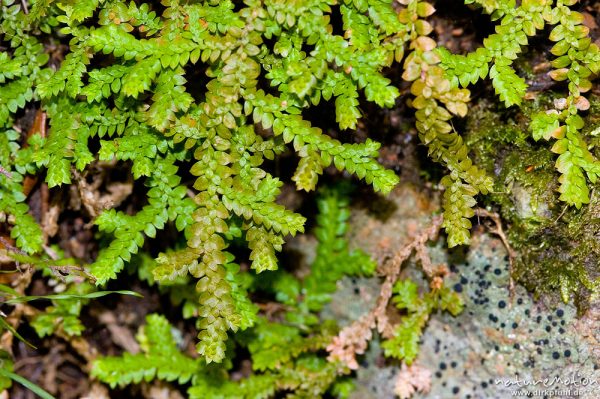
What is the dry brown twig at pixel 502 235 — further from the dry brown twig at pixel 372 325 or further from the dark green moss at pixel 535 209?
the dry brown twig at pixel 372 325

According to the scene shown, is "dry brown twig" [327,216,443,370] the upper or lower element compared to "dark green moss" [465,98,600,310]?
lower

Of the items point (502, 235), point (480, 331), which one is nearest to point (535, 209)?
point (502, 235)

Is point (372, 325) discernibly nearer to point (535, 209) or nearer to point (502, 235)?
point (502, 235)

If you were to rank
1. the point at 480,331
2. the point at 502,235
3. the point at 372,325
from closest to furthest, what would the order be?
the point at 502,235 → the point at 480,331 → the point at 372,325

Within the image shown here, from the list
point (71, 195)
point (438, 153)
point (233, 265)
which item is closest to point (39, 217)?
point (71, 195)

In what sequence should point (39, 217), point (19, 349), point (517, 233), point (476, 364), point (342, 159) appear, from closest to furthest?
point (342, 159) < point (517, 233) < point (476, 364) < point (39, 217) < point (19, 349)

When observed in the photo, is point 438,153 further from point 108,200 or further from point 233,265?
point 108,200

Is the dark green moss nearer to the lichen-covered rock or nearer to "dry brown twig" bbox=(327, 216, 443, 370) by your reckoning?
the lichen-covered rock

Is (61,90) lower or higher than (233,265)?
higher

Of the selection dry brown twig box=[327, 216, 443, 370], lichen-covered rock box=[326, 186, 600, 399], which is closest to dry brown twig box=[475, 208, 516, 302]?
lichen-covered rock box=[326, 186, 600, 399]

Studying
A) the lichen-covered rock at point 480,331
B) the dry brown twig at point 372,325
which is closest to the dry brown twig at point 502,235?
the lichen-covered rock at point 480,331

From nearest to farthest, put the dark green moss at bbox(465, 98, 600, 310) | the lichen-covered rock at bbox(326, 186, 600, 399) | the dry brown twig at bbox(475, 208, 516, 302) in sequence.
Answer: the dark green moss at bbox(465, 98, 600, 310), the lichen-covered rock at bbox(326, 186, 600, 399), the dry brown twig at bbox(475, 208, 516, 302)
